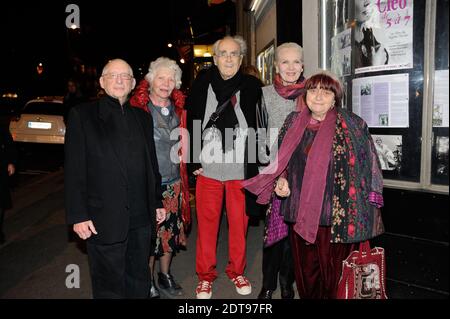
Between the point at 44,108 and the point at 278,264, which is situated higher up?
the point at 44,108

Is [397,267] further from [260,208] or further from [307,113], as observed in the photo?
[307,113]

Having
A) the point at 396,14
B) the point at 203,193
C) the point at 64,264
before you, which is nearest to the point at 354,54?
the point at 396,14

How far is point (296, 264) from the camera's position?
328 cm

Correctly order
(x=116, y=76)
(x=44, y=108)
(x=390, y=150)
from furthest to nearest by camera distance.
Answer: (x=44, y=108), (x=390, y=150), (x=116, y=76)

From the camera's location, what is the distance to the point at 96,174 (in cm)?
286

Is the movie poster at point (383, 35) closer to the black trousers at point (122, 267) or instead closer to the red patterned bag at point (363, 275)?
the red patterned bag at point (363, 275)

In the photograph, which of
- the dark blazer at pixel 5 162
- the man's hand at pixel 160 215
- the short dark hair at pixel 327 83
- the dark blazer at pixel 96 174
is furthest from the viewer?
the dark blazer at pixel 5 162

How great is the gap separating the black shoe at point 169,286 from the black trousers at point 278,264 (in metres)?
0.83

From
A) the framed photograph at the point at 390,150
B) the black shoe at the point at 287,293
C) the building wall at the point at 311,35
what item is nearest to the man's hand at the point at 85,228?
the black shoe at the point at 287,293

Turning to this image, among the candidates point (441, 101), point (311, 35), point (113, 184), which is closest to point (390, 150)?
point (441, 101)

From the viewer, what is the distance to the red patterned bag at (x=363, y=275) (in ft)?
9.85

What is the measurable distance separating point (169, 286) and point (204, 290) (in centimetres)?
35

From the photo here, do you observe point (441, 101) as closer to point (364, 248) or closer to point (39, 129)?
point (364, 248)

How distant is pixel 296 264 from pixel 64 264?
2700 millimetres
